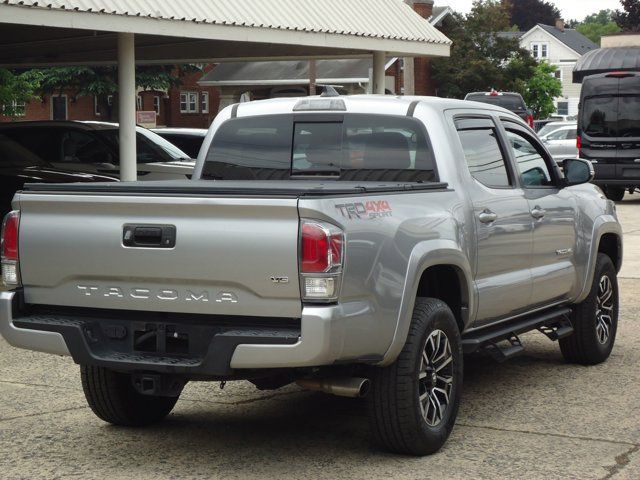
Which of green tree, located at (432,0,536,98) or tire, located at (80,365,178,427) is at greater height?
green tree, located at (432,0,536,98)

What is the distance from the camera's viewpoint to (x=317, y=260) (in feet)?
18.2

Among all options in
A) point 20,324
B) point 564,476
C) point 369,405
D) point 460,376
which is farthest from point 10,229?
point 564,476

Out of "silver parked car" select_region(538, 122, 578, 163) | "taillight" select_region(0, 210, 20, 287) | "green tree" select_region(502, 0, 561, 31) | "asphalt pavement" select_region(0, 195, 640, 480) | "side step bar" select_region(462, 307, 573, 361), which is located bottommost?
"asphalt pavement" select_region(0, 195, 640, 480)

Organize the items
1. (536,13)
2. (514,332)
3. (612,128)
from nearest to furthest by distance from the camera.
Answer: (514,332) < (612,128) < (536,13)

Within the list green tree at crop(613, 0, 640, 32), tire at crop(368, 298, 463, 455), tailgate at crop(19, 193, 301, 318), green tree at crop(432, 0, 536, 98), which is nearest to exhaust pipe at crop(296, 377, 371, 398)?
tire at crop(368, 298, 463, 455)

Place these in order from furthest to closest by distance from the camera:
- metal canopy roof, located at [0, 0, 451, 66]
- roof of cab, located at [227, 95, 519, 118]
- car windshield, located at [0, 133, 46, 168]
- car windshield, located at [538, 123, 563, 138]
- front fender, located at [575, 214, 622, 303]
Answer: car windshield, located at [538, 123, 563, 138], car windshield, located at [0, 133, 46, 168], metal canopy roof, located at [0, 0, 451, 66], front fender, located at [575, 214, 622, 303], roof of cab, located at [227, 95, 519, 118]

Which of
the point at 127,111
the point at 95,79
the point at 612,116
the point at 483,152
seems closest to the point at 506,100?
the point at 612,116

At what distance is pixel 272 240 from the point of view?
559 cm

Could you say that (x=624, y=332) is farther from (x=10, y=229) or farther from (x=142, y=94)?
(x=142, y=94)

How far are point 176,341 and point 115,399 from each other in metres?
1.09

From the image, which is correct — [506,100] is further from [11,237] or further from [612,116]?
[11,237]

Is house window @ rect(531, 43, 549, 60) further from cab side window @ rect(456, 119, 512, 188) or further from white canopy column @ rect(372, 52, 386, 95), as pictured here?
cab side window @ rect(456, 119, 512, 188)

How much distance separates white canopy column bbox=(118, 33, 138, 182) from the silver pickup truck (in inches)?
329

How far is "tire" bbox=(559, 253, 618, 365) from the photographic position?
8.63 meters
